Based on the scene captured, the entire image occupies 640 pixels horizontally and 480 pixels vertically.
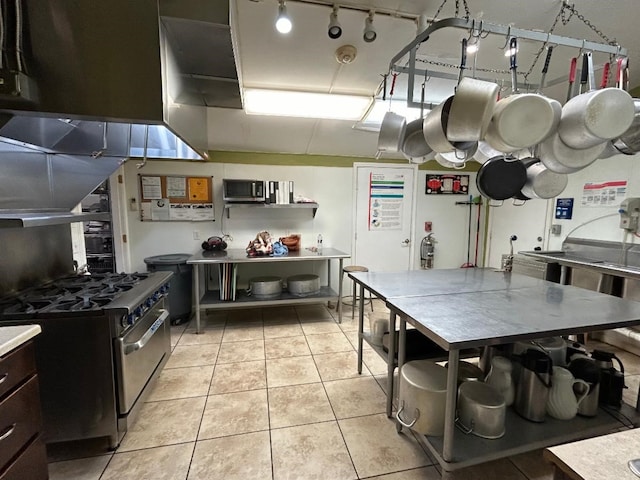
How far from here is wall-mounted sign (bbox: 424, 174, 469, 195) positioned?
4.55 m

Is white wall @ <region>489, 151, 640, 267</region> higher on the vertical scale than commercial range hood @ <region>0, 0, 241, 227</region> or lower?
→ lower

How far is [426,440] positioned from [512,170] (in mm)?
1895

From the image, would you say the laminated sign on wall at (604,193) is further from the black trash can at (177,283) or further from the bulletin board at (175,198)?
the black trash can at (177,283)

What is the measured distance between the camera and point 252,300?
346cm

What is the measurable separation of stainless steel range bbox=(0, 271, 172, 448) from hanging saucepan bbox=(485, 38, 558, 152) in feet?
7.03

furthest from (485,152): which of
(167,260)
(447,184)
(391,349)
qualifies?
(167,260)

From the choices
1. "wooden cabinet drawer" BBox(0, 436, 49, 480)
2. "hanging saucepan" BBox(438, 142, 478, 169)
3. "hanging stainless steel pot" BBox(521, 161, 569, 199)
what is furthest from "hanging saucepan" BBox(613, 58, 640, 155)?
"wooden cabinet drawer" BBox(0, 436, 49, 480)

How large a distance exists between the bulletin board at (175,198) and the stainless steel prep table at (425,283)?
8.14 feet

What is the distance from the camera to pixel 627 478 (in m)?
0.61

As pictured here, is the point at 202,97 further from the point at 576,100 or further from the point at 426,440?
the point at 426,440

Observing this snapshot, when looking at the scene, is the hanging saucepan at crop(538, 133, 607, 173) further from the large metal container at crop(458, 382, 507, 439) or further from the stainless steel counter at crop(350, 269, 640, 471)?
the large metal container at crop(458, 382, 507, 439)

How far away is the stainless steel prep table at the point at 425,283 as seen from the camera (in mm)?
1875

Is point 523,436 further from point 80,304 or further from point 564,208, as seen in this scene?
point 564,208

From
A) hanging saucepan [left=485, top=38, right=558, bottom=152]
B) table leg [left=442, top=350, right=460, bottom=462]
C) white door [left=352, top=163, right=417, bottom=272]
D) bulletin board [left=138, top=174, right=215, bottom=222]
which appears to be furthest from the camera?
white door [left=352, top=163, right=417, bottom=272]
